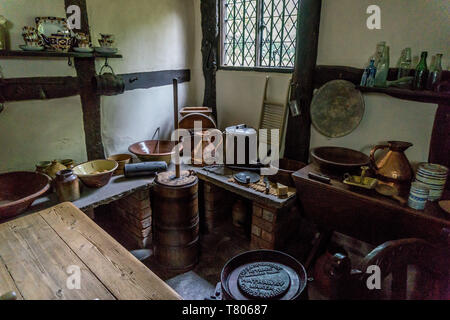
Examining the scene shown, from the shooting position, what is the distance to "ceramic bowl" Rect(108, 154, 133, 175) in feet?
8.83

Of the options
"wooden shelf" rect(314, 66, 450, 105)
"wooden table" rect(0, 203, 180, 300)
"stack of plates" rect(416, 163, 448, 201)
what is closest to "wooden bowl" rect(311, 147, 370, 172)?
"stack of plates" rect(416, 163, 448, 201)

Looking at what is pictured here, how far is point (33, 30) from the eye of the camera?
83.0 inches

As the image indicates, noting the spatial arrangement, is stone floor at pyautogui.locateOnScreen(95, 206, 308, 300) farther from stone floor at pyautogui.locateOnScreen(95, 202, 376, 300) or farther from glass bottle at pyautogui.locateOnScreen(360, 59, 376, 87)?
glass bottle at pyautogui.locateOnScreen(360, 59, 376, 87)

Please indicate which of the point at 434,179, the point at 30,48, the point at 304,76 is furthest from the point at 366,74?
the point at 30,48

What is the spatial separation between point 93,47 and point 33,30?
46 centimetres

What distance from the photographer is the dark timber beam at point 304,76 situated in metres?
2.45

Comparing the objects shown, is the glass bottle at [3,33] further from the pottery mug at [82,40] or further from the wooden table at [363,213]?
the wooden table at [363,213]

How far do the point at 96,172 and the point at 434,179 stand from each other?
2506 mm

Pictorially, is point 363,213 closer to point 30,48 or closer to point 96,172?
point 96,172

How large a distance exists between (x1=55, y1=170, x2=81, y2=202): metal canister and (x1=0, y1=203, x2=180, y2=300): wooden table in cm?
55

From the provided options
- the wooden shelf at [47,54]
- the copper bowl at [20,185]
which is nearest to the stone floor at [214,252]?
the copper bowl at [20,185]

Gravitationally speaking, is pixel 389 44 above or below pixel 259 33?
below

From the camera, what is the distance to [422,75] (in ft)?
6.51

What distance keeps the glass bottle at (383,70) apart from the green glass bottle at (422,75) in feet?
0.68
